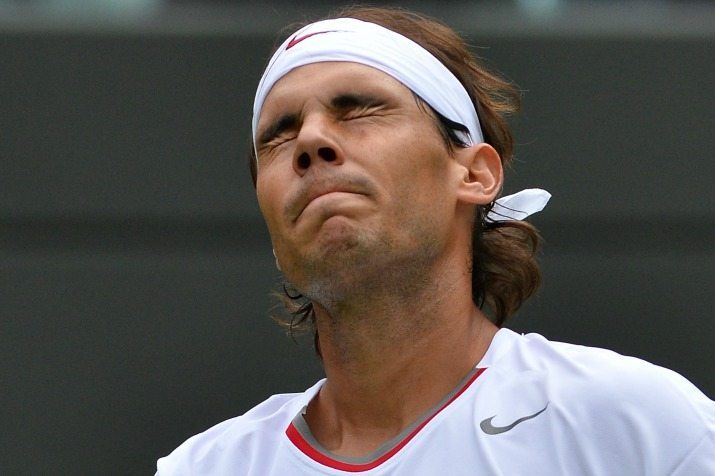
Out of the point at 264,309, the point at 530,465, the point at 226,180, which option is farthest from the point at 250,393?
the point at 530,465

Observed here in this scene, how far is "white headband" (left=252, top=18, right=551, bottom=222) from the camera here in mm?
2771

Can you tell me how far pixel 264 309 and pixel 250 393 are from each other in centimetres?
28

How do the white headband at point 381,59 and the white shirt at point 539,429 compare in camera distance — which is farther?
the white headband at point 381,59

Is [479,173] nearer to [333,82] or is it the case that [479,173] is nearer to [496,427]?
[333,82]

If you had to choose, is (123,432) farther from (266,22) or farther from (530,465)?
(530,465)

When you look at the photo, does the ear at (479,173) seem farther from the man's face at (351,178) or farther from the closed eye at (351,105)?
the closed eye at (351,105)

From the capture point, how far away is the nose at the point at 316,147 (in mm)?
2602

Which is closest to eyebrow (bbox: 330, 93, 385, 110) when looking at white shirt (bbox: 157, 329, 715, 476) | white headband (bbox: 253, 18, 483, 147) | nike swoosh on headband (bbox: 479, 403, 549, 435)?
white headband (bbox: 253, 18, 483, 147)

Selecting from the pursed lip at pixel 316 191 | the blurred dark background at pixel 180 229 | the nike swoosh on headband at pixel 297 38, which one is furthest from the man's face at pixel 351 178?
the blurred dark background at pixel 180 229

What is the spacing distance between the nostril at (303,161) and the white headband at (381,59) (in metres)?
0.26

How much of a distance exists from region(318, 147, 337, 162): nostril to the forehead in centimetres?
14

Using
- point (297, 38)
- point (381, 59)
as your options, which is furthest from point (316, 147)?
point (297, 38)

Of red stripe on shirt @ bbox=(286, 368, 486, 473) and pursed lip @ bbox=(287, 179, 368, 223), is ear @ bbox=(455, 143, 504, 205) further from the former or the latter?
red stripe on shirt @ bbox=(286, 368, 486, 473)

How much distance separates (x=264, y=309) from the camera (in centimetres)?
412
